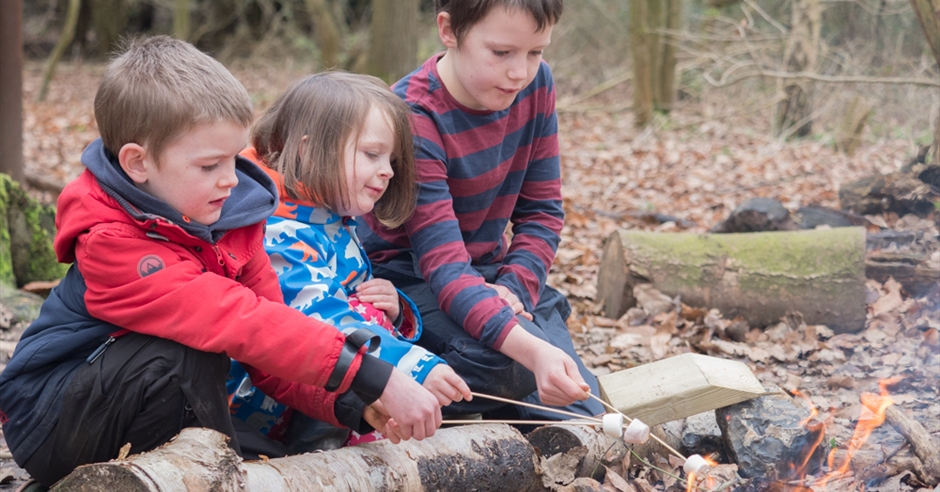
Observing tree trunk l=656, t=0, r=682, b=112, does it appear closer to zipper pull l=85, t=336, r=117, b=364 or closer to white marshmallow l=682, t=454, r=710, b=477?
white marshmallow l=682, t=454, r=710, b=477

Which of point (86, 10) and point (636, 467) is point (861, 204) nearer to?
point (636, 467)

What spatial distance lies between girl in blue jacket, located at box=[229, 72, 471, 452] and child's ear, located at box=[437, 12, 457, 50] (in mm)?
326

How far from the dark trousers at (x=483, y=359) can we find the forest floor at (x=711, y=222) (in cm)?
45

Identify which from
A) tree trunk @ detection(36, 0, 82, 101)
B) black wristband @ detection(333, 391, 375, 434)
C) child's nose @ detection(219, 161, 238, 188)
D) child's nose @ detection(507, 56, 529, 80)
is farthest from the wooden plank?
tree trunk @ detection(36, 0, 82, 101)

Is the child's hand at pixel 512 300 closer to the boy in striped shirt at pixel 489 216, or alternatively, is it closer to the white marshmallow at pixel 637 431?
the boy in striped shirt at pixel 489 216

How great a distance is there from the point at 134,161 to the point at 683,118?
413 inches

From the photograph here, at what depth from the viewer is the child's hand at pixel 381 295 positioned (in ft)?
8.86

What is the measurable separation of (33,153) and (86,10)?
11.1 meters

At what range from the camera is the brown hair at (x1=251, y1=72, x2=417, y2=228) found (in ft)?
8.43

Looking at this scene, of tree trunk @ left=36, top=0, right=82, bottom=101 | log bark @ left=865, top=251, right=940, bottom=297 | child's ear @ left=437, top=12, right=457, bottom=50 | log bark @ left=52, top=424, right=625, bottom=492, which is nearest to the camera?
log bark @ left=52, top=424, right=625, bottom=492

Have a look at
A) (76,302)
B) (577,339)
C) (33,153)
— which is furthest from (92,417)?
(33,153)

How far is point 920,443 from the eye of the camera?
99.7 inches

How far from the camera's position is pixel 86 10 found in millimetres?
18094

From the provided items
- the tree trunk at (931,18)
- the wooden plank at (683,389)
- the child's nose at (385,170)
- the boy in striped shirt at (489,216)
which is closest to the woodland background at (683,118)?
the tree trunk at (931,18)
